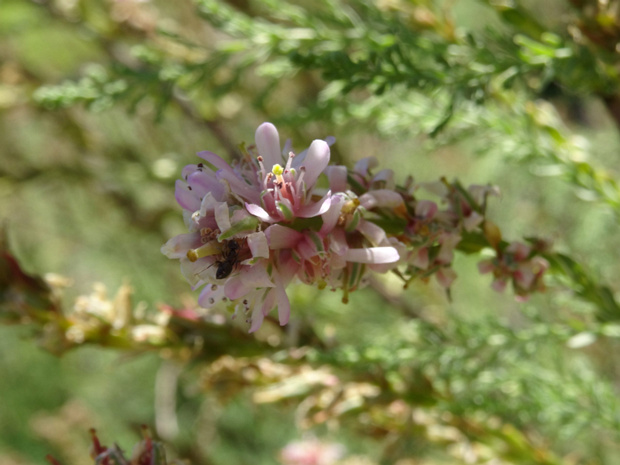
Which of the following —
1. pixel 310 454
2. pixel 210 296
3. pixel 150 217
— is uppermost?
pixel 210 296

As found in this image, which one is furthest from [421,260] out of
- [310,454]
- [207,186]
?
[310,454]

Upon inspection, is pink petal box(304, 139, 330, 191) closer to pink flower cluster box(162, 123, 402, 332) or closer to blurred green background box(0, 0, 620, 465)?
pink flower cluster box(162, 123, 402, 332)

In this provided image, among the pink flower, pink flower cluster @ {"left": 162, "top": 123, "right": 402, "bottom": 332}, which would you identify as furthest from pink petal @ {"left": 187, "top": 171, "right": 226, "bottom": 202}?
the pink flower

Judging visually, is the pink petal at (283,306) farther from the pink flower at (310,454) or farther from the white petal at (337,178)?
the pink flower at (310,454)

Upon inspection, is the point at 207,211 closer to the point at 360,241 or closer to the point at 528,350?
the point at 360,241

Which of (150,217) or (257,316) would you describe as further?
(150,217)

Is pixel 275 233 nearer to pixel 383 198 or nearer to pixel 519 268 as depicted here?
pixel 383 198

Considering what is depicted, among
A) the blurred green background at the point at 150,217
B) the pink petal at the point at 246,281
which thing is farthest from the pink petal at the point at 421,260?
the blurred green background at the point at 150,217
